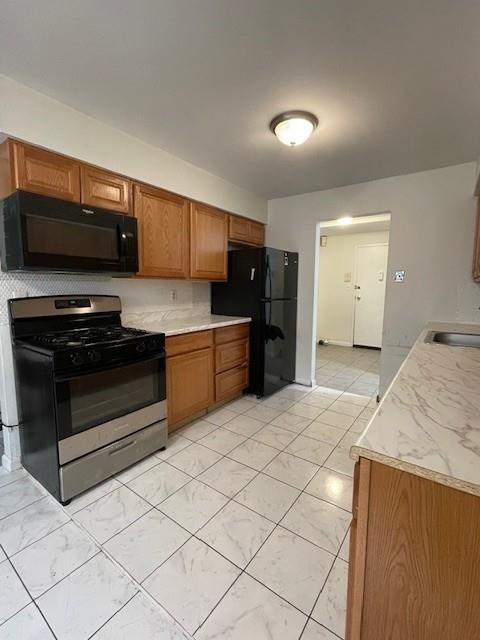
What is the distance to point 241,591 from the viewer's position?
1.23m

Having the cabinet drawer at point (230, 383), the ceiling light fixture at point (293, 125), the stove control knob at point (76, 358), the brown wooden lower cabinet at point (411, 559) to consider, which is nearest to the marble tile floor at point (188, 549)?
the brown wooden lower cabinet at point (411, 559)

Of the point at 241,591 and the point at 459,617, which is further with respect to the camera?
the point at 241,591

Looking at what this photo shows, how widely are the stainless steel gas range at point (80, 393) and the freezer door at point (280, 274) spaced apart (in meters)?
1.44

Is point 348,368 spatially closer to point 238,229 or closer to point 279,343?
point 279,343

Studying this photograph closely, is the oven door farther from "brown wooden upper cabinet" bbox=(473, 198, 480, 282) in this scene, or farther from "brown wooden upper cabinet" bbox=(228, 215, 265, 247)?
"brown wooden upper cabinet" bbox=(473, 198, 480, 282)

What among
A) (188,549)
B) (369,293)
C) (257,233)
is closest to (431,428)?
(188,549)

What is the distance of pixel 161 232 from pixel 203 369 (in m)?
1.24

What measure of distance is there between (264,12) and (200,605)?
236 cm

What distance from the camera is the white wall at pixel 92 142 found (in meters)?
1.66

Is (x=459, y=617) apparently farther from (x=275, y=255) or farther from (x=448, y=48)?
(x=275, y=255)

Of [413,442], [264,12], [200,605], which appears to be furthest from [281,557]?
[264,12]

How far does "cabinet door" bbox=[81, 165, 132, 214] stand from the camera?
6.59ft

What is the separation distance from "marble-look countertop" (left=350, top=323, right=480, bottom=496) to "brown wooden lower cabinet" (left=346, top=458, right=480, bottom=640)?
0.17ft

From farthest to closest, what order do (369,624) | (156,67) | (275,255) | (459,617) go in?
(275,255) < (156,67) < (369,624) < (459,617)
